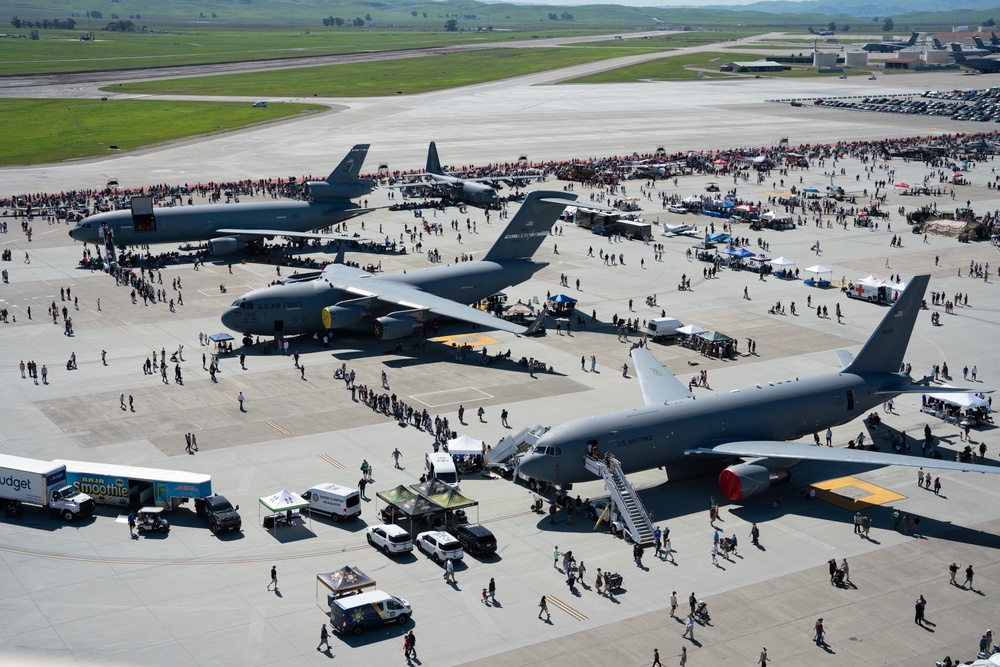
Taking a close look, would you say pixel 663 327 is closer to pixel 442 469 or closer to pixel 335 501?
pixel 442 469

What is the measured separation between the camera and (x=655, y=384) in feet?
209

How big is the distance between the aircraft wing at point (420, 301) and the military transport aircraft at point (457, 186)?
5598 cm

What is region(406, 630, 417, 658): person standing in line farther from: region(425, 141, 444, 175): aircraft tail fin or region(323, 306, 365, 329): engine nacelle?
region(425, 141, 444, 175): aircraft tail fin

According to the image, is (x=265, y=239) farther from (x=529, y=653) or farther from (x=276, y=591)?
(x=529, y=653)

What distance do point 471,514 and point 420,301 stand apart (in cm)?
3140

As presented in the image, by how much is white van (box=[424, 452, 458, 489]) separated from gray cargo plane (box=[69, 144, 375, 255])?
192 ft

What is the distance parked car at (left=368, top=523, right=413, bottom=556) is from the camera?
158 ft

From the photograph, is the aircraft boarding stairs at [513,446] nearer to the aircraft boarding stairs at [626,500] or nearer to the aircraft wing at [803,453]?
the aircraft boarding stairs at [626,500]

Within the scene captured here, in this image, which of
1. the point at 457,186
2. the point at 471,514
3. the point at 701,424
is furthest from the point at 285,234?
the point at 701,424

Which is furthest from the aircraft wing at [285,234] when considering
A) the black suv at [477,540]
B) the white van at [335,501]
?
the black suv at [477,540]

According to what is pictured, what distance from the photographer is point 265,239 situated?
120750 millimetres

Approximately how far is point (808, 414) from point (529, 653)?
26.3 meters

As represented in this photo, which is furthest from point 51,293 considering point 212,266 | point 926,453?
point 926,453

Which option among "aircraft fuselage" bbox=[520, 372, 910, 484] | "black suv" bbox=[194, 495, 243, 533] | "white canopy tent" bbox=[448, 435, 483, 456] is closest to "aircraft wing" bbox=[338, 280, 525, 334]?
"white canopy tent" bbox=[448, 435, 483, 456]
